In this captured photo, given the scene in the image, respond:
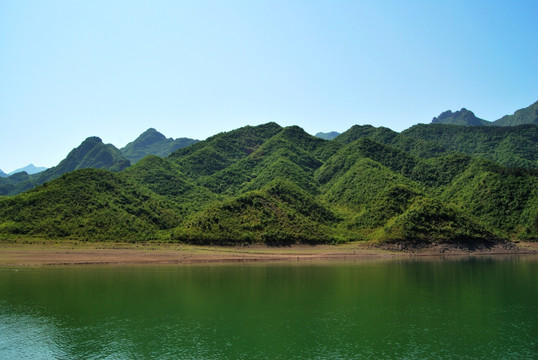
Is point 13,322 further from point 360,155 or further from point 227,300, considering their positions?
point 360,155

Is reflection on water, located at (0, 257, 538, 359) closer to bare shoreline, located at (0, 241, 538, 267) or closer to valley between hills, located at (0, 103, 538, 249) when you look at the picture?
bare shoreline, located at (0, 241, 538, 267)

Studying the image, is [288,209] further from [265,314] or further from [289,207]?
[265,314]

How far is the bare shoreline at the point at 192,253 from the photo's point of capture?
81.9 m

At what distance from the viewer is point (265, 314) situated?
4497 centimetres

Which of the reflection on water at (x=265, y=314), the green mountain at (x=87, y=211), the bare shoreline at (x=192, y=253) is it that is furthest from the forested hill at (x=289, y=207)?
the reflection on water at (x=265, y=314)

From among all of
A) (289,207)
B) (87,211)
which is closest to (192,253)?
(87,211)

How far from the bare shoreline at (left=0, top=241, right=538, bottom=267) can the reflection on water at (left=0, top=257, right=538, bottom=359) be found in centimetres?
969

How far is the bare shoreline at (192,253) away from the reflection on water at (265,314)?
381 inches

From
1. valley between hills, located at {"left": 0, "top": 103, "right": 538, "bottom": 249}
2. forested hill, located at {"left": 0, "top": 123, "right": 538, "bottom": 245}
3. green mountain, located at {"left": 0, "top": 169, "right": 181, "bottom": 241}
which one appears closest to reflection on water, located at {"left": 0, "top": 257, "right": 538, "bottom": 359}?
green mountain, located at {"left": 0, "top": 169, "right": 181, "bottom": 241}

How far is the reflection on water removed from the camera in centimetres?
3428

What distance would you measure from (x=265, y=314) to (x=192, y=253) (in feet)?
164

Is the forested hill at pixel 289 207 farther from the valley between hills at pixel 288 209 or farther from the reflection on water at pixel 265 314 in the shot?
the reflection on water at pixel 265 314

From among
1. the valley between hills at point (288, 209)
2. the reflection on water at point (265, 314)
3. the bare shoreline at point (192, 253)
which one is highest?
the valley between hills at point (288, 209)

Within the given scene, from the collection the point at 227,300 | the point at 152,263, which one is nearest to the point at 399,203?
the point at 152,263
